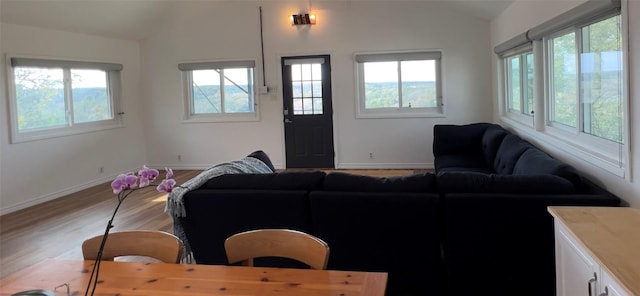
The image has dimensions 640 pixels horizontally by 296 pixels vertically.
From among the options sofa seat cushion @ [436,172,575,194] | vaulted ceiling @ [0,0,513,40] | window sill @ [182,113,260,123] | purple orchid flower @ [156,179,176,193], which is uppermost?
vaulted ceiling @ [0,0,513,40]

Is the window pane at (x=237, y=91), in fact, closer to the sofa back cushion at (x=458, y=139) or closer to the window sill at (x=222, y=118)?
the window sill at (x=222, y=118)

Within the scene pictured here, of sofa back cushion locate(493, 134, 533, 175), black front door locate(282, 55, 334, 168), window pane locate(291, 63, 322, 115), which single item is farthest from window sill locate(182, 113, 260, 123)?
sofa back cushion locate(493, 134, 533, 175)

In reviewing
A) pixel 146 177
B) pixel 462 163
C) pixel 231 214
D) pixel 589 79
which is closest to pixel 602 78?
pixel 589 79

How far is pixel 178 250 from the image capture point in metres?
1.84

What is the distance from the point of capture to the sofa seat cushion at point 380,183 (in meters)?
2.86

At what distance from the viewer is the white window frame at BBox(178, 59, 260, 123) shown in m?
7.85

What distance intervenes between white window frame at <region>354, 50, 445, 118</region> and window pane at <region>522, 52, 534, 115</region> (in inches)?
71.9

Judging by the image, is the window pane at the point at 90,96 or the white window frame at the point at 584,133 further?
the window pane at the point at 90,96

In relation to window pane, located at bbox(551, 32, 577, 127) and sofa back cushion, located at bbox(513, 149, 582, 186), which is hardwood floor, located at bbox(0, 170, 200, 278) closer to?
sofa back cushion, located at bbox(513, 149, 582, 186)

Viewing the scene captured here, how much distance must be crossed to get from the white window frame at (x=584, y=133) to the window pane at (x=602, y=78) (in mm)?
43

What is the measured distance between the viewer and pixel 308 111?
779 cm

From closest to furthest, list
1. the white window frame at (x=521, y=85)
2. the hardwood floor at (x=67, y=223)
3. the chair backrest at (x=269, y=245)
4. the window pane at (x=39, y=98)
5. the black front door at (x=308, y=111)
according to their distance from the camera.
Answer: the chair backrest at (x=269, y=245), the hardwood floor at (x=67, y=223), the white window frame at (x=521, y=85), the window pane at (x=39, y=98), the black front door at (x=308, y=111)

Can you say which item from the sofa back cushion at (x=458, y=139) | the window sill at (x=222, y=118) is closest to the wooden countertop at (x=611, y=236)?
the sofa back cushion at (x=458, y=139)

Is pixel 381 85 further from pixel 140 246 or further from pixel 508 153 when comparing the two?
pixel 140 246
